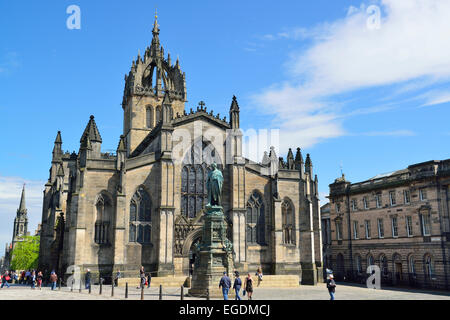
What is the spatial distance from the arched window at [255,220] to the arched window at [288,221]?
6.92 feet

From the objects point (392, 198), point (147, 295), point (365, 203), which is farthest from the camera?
point (365, 203)

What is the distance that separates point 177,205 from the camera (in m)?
35.8

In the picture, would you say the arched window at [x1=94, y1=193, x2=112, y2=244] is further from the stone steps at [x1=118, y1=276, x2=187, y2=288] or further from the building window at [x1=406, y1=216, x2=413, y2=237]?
the building window at [x1=406, y1=216, x2=413, y2=237]

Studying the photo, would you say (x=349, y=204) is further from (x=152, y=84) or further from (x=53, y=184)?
(x=53, y=184)

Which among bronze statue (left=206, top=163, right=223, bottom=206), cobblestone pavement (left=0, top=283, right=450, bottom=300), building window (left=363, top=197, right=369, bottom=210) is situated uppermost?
building window (left=363, top=197, right=369, bottom=210)

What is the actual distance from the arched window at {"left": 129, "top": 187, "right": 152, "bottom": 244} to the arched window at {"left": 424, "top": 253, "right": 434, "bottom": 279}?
25302 mm

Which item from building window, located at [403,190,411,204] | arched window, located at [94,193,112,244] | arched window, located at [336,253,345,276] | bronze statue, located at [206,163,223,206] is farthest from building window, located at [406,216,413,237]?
arched window, located at [94,193,112,244]

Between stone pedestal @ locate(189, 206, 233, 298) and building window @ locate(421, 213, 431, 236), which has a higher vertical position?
building window @ locate(421, 213, 431, 236)

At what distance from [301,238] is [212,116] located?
14333 millimetres

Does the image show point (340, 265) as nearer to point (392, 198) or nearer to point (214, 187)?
point (392, 198)

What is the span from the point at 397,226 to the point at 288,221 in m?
11.6

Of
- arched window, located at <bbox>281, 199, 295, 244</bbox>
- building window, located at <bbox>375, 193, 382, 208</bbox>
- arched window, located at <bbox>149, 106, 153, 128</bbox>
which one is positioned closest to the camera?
arched window, located at <bbox>281, 199, 295, 244</bbox>

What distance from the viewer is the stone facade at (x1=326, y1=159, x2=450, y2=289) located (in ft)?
121

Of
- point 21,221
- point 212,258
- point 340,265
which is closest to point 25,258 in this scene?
point 340,265
